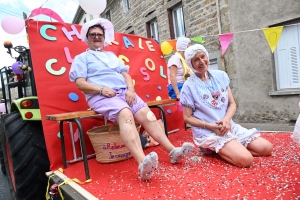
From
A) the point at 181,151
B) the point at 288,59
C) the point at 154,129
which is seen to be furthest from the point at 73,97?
the point at 288,59

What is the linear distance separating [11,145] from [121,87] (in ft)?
3.91

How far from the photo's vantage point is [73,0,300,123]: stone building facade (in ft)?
18.0

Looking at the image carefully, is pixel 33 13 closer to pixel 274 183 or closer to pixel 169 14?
pixel 274 183

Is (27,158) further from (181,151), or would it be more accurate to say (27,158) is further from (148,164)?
(181,151)

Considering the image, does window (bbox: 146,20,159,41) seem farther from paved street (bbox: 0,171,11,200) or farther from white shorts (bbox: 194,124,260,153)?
white shorts (bbox: 194,124,260,153)

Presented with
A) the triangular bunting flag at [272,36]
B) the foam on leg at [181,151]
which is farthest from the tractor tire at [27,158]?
the triangular bunting flag at [272,36]

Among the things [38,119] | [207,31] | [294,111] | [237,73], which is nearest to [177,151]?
[38,119]

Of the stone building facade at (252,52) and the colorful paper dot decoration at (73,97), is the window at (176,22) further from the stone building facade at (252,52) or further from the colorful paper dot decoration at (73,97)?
the colorful paper dot decoration at (73,97)

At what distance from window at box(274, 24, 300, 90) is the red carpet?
3.70 metres

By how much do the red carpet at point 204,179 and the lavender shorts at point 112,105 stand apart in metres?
0.53

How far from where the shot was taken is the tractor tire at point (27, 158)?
2334 millimetres

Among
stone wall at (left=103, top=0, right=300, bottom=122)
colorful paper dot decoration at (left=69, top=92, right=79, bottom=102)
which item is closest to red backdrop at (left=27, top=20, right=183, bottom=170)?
colorful paper dot decoration at (left=69, top=92, right=79, bottom=102)

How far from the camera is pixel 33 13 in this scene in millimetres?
2844

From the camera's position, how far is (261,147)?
2303 millimetres
